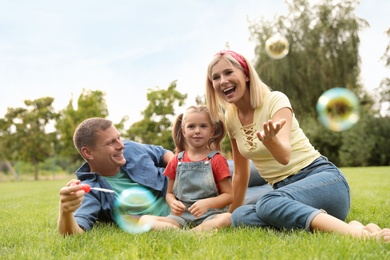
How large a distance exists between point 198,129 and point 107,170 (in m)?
0.76

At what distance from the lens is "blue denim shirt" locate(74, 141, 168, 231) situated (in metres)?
2.93

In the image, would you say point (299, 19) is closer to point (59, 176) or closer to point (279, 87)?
point (279, 87)

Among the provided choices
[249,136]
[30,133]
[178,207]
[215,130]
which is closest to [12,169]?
[30,133]

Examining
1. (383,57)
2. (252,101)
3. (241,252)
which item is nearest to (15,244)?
(241,252)

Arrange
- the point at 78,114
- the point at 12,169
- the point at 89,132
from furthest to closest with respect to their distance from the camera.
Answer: the point at 12,169, the point at 78,114, the point at 89,132

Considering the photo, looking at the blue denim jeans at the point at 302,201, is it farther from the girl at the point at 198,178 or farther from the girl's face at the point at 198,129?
the girl's face at the point at 198,129

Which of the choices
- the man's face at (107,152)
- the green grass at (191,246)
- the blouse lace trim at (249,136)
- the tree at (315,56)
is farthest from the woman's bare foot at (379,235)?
the tree at (315,56)

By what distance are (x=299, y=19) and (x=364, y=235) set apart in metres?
18.6

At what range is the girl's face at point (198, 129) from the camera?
10.2 ft

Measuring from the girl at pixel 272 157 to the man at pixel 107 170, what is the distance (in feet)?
2.19

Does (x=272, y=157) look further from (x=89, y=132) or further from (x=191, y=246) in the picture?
(x=89, y=132)

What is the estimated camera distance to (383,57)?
23.5 meters

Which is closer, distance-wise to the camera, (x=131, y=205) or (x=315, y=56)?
(x=131, y=205)

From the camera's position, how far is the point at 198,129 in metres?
3.09
